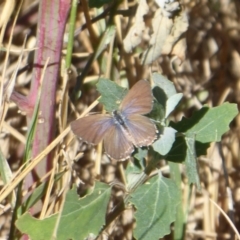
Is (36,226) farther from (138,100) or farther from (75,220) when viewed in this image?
(138,100)

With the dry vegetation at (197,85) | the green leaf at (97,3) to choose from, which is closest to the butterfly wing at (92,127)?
the green leaf at (97,3)

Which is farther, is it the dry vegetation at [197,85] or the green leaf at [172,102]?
the dry vegetation at [197,85]

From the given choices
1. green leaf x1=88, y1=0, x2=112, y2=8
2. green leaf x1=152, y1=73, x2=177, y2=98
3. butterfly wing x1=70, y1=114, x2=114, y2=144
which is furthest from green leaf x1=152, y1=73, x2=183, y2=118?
green leaf x1=88, y1=0, x2=112, y2=8

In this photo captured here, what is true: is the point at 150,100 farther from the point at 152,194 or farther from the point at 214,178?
the point at 214,178

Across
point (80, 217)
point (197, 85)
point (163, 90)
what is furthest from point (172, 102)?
point (197, 85)

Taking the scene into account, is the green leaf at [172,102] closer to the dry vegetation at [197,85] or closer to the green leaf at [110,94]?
the green leaf at [110,94]

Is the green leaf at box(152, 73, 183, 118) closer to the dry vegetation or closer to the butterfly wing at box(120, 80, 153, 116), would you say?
the butterfly wing at box(120, 80, 153, 116)

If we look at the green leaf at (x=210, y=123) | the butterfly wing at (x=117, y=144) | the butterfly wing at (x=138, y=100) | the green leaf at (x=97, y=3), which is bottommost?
the green leaf at (x=210, y=123)
